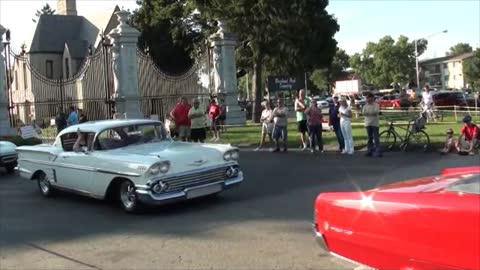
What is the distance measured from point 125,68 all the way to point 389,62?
4090 inches

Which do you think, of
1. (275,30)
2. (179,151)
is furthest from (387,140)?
(275,30)

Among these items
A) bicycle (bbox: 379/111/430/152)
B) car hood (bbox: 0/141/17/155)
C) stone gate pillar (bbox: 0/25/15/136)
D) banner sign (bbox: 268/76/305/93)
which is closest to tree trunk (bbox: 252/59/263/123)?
banner sign (bbox: 268/76/305/93)

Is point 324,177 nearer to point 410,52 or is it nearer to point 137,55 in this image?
point 137,55

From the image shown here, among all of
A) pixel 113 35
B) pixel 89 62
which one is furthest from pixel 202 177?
pixel 89 62

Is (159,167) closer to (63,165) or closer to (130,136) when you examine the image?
(130,136)

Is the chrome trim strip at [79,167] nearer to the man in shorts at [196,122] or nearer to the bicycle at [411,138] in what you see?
the man in shorts at [196,122]

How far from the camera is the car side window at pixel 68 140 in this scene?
10.2 metres

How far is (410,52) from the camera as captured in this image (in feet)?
401

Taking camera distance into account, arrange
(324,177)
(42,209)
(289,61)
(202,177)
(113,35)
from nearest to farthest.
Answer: (202,177) → (42,209) → (324,177) → (113,35) → (289,61)

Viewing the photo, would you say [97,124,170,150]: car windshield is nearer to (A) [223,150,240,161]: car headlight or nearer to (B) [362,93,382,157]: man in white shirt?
(A) [223,150,240,161]: car headlight

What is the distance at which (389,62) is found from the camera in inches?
4779

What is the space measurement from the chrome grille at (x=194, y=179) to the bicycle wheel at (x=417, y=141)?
7.58m

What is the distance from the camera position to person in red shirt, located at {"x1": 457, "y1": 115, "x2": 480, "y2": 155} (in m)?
13.9

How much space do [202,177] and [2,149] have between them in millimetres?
8253
